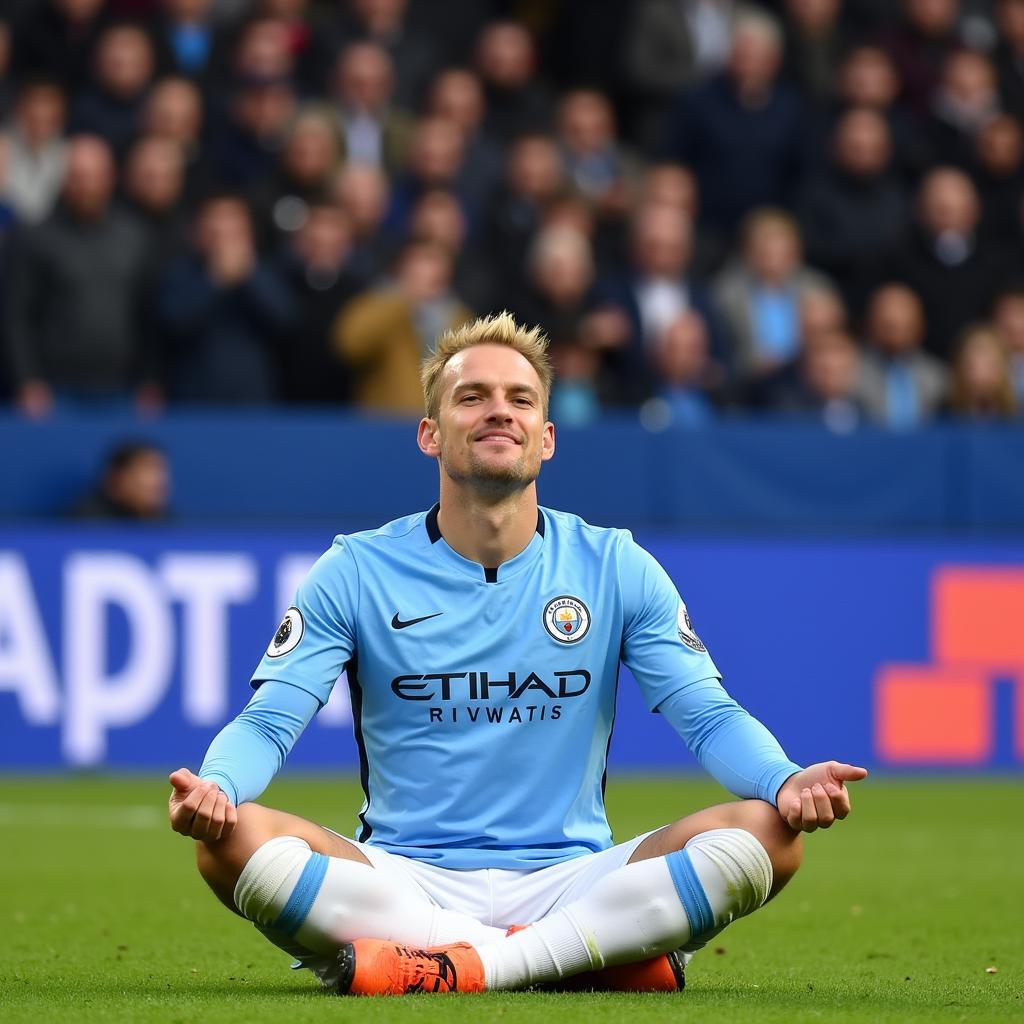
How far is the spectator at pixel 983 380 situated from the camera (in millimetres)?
14062

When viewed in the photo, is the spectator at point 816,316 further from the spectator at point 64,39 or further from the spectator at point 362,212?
the spectator at point 64,39

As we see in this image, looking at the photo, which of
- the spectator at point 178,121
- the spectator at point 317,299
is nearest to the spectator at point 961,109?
the spectator at point 317,299

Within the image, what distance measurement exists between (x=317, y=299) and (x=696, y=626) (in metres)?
3.09

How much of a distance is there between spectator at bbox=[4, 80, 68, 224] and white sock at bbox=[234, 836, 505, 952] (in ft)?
30.2

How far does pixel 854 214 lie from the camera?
15781 millimetres

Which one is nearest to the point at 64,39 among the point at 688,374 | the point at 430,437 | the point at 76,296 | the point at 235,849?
the point at 76,296

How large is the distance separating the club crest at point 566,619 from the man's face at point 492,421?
12.1 inches

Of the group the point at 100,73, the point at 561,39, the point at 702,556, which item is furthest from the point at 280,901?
the point at 561,39

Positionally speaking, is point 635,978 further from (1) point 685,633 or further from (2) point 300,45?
(2) point 300,45

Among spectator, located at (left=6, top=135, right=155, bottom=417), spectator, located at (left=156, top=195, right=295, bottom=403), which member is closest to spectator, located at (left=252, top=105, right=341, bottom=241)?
spectator, located at (left=156, top=195, right=295, bottom=403)

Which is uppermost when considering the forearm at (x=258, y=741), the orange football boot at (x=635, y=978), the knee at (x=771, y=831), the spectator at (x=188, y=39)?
the spectator at (x=188, y=39)

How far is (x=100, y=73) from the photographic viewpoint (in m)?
14.1

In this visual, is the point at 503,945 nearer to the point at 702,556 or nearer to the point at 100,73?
the point at 702,556

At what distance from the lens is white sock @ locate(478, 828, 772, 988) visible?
16.1 ft
